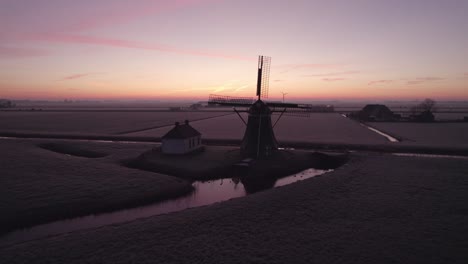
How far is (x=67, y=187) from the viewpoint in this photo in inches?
683

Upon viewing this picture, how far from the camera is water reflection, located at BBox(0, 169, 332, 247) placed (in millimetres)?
12617

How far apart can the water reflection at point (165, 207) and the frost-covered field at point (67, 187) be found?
0.70 meters

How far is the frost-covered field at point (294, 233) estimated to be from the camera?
32.9ft

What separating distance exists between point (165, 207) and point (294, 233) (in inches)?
288

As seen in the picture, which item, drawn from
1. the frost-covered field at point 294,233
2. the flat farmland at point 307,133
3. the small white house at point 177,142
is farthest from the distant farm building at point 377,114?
the frost-covered field at point 294,233

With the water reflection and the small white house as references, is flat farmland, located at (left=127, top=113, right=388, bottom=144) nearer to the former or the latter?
the small white house

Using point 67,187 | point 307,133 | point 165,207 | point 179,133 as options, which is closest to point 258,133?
point 179,133

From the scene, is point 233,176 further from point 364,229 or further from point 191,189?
point 364,229

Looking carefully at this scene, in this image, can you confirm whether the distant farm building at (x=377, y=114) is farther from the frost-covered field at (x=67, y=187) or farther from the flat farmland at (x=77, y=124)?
the frost-covered field at (x=67, y=187)

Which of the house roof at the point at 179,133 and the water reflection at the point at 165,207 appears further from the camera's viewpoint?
the house roof at the point at 179,133

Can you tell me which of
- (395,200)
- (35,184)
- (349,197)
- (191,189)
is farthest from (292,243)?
(35,184)

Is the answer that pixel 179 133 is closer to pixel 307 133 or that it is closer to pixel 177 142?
pixel 177 142

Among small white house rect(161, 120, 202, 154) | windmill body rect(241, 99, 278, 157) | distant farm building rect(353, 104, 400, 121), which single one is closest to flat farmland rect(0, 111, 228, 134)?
small white house rect(161, 120, 202, 154)

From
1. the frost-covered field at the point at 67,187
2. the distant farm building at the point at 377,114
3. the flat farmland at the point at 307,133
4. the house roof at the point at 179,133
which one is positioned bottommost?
the frost-covered field at the point at 67,187
